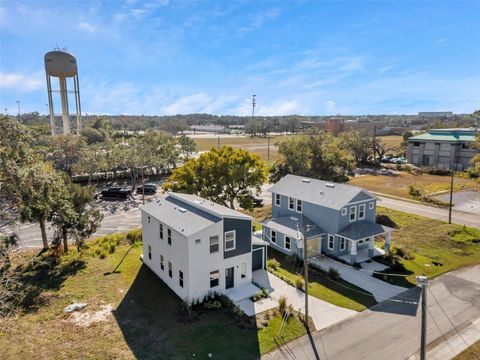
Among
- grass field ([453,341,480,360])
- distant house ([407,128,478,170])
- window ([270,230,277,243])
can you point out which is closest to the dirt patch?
window ([270,230,277,243])

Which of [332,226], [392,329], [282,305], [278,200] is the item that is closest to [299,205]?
[278,200]

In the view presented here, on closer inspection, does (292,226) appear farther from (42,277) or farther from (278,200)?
(42,277)

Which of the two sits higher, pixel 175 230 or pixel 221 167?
pixel 221 167

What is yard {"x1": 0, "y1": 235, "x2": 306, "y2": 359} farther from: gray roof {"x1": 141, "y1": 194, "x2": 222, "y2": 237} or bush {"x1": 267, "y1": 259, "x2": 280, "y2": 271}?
bush {"x1": 267, "y1": 259, "x2": 280, "y2": 271}

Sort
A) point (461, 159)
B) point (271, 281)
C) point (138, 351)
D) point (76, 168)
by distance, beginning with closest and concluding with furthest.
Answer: point (138, 351)
point (271, 281)
point (76, 168)
point (461, 159)

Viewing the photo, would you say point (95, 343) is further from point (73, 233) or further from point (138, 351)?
point (73, 233)

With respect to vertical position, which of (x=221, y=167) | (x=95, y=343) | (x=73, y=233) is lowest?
(x=95, y=343)

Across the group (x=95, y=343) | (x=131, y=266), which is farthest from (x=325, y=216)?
(x=95, y=343)
